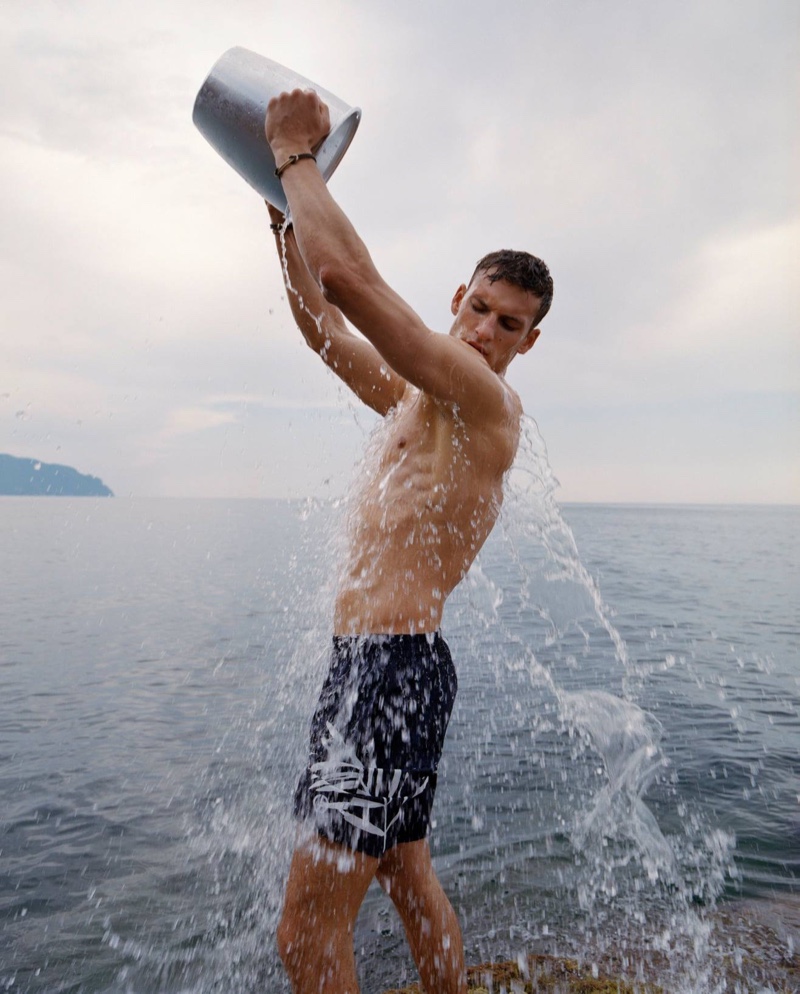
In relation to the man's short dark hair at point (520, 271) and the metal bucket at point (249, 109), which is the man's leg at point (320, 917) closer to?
the man's short dark hair at point (520, 271)

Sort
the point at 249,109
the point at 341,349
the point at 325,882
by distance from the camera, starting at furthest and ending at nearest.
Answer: the point at 341,349
the point at 249,109
the point at 325,882

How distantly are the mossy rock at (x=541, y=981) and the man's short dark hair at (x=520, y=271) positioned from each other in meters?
2.99

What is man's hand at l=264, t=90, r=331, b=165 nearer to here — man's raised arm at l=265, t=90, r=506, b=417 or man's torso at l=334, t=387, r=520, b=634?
man's raised arm at l=265, t=90, r=506, b=417

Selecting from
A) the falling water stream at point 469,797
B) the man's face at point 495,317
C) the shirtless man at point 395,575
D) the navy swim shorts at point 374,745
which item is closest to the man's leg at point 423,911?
the shirtless man at point 395,575

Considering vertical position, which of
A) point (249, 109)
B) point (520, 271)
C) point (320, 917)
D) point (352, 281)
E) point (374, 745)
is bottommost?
point (320, 917)

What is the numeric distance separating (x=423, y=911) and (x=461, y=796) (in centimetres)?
346

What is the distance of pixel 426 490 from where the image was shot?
96.4 inches

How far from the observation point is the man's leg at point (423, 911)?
2.48 meters

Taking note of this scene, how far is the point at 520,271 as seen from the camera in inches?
102

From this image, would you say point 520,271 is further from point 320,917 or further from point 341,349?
point 320,917

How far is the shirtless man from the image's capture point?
2.07 m

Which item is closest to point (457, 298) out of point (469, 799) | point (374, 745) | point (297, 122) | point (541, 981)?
point (297, 122)

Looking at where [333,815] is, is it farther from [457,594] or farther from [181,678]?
[457,594]

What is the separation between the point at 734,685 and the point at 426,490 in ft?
28.5
